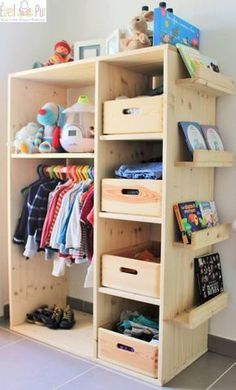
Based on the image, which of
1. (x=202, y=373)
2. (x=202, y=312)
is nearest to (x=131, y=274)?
(x=202, y=312)

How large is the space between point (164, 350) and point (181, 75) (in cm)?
123

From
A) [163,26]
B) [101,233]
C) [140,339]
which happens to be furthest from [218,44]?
[140,339]

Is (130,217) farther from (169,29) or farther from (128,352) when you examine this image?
(169,29)

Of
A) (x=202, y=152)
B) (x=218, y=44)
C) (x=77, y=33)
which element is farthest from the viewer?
(x=77, y=33)

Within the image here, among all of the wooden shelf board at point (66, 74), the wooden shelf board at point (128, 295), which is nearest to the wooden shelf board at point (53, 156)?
the wooden shelf board at point (66, 74)

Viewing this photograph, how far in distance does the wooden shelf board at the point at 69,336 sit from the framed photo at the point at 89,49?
156 centimetres

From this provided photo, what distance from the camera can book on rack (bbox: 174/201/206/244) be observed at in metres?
1.96

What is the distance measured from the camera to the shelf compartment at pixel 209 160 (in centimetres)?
191

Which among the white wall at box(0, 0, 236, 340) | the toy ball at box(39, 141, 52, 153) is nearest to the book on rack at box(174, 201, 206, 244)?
the white wall at box(0, 0, 236, 340)

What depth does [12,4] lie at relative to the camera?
274 centimetres

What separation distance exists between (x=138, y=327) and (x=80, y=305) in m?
0.86

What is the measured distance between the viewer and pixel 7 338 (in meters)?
2.50

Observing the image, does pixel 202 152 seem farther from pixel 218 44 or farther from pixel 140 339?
pixel 140 339

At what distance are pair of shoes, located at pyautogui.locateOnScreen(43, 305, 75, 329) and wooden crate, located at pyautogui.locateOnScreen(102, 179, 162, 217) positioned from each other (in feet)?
2.82
